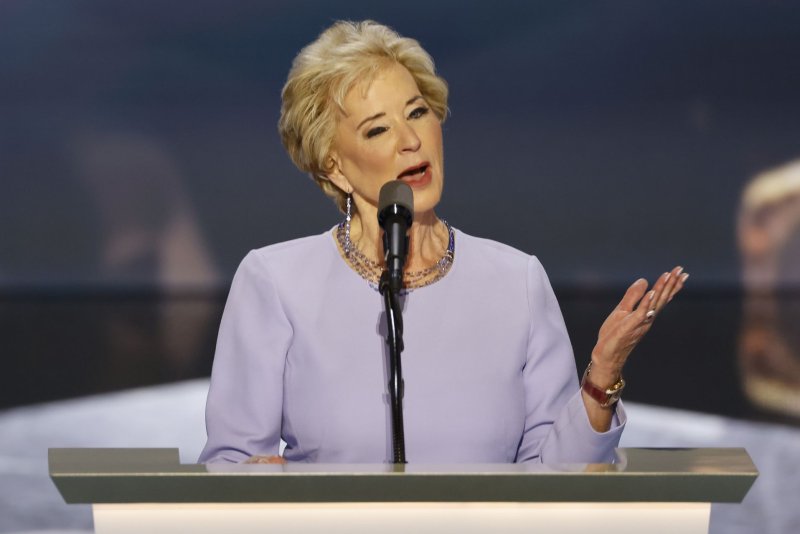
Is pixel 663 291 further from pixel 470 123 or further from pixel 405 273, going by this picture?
pixel 470 123

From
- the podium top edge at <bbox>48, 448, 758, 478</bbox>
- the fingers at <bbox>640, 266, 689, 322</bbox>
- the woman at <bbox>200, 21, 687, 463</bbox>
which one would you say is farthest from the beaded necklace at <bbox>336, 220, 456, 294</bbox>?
the podium top edge at <bbox>48, 448, 758, 478</bbox>

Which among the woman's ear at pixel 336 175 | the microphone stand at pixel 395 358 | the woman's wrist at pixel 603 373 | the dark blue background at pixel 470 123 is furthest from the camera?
the dark blue background at pixel 470 123

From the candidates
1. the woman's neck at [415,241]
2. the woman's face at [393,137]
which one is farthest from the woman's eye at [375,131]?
the woman's neck at [415,241]

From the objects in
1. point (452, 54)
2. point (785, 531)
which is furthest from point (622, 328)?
point (452, 54)

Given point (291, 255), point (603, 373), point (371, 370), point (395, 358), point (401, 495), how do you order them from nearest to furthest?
point (401, 495) → point (395, 358) → point (603, 373) → point (371, 370) → point (291, 255)

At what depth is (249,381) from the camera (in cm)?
160

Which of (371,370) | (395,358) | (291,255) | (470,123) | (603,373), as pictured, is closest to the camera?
(395,358)

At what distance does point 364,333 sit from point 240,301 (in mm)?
180

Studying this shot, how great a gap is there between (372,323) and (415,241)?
139 millimetres

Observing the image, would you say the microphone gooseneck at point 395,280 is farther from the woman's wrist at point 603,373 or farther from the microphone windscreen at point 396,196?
the woman's wrist at point 603,373

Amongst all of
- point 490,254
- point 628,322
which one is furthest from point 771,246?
point 628,322

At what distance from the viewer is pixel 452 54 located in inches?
370

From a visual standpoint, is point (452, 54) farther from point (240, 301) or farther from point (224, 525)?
point (224, 525)

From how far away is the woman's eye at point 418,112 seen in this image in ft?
5.36
